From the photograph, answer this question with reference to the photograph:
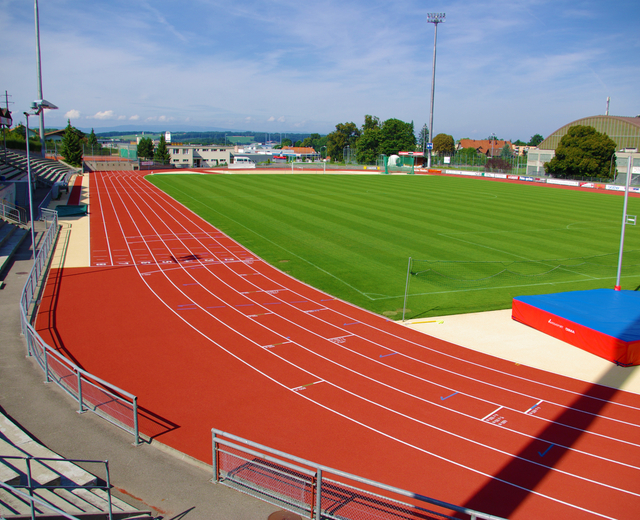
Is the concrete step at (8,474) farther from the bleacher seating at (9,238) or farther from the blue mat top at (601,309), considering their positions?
the bleacher seating at (9,238)

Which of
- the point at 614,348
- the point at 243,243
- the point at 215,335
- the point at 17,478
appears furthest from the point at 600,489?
the point at 243,243

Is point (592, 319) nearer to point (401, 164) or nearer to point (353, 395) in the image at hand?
point (353, 395)

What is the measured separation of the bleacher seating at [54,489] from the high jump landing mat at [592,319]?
1274 cm

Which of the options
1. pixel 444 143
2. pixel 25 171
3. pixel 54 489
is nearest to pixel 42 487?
pixel 54 489

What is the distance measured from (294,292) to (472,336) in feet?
23.4

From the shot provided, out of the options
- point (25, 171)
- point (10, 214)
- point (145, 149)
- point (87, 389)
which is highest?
point (145, 149)

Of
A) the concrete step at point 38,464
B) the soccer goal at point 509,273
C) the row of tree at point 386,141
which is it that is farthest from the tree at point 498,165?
the concrete step at point 38,464

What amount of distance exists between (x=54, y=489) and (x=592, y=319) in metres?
14.5

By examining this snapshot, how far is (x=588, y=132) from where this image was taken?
72125 millimetres

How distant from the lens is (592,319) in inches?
566

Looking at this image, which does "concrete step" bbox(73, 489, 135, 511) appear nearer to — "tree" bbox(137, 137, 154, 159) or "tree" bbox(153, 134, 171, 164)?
"tree" bbox(153, 134, 171, 164)

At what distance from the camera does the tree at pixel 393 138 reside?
12875cm

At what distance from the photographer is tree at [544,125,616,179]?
70000mm

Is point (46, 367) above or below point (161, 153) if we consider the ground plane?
below
